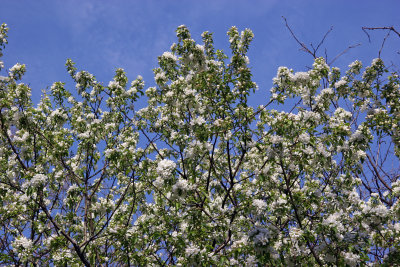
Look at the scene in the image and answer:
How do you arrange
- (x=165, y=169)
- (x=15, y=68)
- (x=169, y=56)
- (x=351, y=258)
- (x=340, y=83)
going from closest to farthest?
1. (x=351, y=258)
2. (x=165, y=169)
3. (x=169, y=56)
4. (x=340, y=83)
5. (x=15, y=68)

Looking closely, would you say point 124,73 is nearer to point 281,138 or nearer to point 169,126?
point 169,126

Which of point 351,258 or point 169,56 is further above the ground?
point 169,56

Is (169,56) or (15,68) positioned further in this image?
(15,68)

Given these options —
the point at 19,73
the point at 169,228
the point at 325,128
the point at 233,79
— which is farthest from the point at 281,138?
the point at 19,73

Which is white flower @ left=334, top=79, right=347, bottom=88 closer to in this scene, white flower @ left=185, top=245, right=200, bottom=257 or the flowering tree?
the flowering tree

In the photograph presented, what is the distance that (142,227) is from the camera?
23.4ft

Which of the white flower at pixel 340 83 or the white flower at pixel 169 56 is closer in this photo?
the white flower at pixel 169 56

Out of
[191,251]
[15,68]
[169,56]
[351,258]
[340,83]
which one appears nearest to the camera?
[351,258]

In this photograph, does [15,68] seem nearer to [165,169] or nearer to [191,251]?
[165,169]

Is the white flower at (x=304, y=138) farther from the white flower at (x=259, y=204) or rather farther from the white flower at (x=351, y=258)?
the white flower at (x=351, y=258)

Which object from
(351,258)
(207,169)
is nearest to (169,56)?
(207,169)

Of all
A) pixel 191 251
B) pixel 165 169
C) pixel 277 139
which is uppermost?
pixel 277 139

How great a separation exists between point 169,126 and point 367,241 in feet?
16.7

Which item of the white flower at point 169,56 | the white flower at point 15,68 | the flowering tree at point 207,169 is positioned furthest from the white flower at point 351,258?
the white flower at point 15,68
